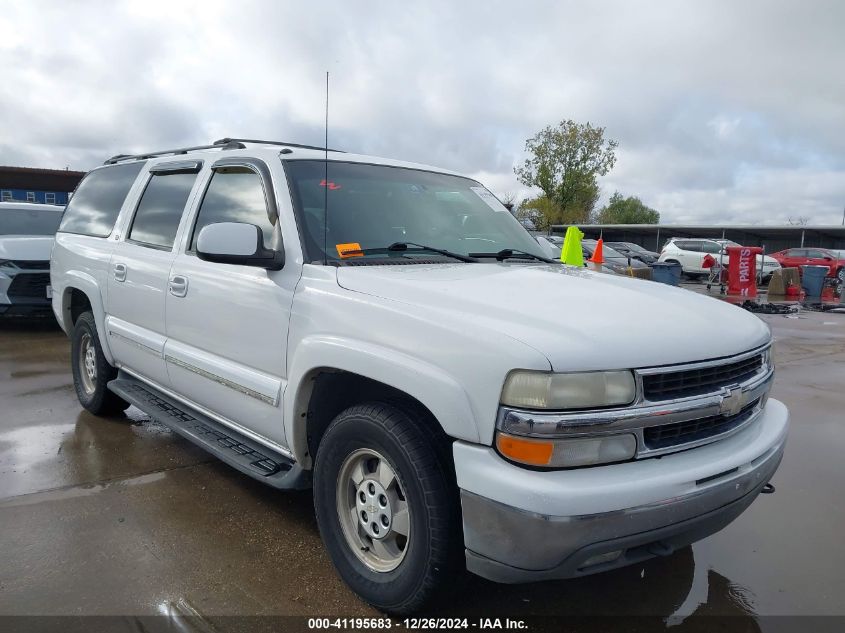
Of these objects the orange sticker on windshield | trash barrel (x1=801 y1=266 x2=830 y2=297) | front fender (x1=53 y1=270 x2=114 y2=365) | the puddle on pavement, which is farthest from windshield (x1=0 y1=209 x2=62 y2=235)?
trash barrel (x1=801 y1=266 x2=830 y2=297)

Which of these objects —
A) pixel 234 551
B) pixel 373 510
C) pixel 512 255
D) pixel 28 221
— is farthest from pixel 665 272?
pixel 373 510

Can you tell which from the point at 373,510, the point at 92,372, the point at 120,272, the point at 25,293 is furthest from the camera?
the point at 25,293

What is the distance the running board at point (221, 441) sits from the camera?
3.03 meters

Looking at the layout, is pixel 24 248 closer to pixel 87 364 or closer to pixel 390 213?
pixel 87 364

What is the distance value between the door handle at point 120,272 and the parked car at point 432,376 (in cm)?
27

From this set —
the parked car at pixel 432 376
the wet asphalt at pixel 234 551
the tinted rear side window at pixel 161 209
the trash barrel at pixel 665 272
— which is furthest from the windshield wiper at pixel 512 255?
the trash barrel at pixel 665 272

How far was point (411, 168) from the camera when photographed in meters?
3.89

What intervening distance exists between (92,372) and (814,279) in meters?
18.8

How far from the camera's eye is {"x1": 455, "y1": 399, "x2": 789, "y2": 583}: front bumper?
6.73 feet

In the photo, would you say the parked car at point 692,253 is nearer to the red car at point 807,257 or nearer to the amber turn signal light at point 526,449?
the red car at point 807,257

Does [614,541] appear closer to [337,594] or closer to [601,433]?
[601,433]

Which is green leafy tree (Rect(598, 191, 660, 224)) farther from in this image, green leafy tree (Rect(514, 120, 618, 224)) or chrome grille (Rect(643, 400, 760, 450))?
chrome grille (Rect(643, 400, 760, 450))

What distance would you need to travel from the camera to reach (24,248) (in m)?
8.95

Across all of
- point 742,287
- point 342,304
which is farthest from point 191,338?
point 742,287
